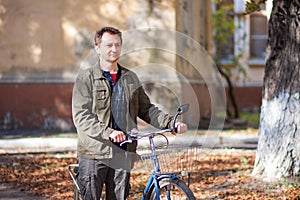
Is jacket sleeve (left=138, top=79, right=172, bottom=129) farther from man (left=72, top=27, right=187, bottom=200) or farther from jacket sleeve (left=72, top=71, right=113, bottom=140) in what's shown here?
jacket sleeve (left=72, top=71, right=113, bottom=140)

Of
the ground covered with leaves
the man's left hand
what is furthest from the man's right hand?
the ground covered with leaves

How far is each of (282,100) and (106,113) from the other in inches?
139

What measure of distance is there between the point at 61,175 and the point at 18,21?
7.53 metres

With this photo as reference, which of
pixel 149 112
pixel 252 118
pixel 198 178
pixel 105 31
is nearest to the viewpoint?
pixel 105 31

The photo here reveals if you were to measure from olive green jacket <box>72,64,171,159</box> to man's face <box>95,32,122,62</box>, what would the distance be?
0.43 feet

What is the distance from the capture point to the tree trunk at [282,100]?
302 inches

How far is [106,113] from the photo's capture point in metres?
4.76

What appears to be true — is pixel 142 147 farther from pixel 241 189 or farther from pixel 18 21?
pixel 18 21

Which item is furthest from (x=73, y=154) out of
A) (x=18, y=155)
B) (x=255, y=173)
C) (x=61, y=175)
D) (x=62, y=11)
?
(x=62, y=11)

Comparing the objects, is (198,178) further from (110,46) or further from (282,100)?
(110,46)

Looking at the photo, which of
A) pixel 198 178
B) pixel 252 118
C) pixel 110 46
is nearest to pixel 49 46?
pixel 198 178

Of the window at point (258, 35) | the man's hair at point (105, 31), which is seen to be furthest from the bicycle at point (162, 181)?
the window at point (258, 35)

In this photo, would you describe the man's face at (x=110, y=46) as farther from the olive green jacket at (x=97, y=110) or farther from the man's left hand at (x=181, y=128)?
the man's left hand at (x=181, y=128)

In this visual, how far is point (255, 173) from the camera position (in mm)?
8016
